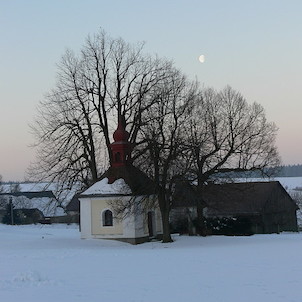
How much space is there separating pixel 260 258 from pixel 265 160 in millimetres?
15321

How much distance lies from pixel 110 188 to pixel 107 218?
2.09 m

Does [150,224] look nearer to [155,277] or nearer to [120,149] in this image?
[120,149]

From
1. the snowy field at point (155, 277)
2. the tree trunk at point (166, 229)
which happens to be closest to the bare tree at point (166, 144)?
the tree trunk at point (166, 229)

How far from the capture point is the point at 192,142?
99.4 feet

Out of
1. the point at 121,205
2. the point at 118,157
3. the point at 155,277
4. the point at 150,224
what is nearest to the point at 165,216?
the point at 121,205

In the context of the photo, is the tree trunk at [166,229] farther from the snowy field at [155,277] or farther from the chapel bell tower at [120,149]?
the snowy field at [155,277]

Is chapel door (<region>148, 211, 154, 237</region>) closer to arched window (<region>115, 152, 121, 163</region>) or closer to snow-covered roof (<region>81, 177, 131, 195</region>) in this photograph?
snow-covered roof (<region>81, 177, 131, 195</region>)

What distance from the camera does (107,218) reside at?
1238 inches

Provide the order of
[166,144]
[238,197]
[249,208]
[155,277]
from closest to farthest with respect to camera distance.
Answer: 1. [155,277]
2. [166,144]
3. [249,208]
4. [238,197]

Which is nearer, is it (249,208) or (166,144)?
(166,144)

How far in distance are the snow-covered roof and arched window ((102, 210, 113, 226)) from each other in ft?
4.70

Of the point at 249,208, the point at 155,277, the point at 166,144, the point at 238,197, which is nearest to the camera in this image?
the point at 155,277

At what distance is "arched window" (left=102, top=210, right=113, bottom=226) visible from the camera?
3125cm

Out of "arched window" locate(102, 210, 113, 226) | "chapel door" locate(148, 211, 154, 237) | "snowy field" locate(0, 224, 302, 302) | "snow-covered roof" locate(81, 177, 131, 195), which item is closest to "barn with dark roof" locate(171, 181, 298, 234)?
"chapel door" locate(148, 211, 154, 237)
